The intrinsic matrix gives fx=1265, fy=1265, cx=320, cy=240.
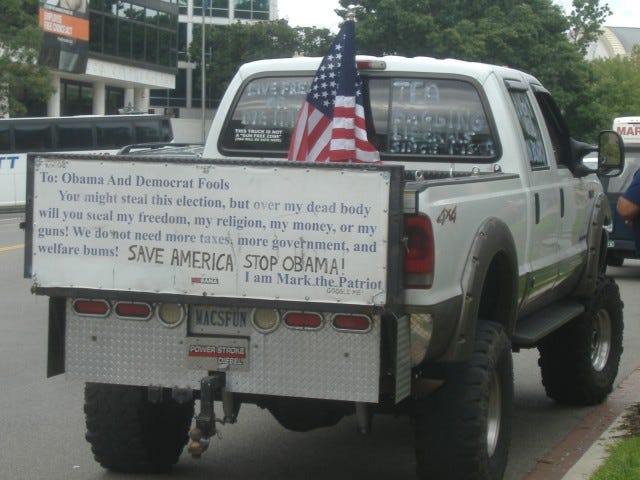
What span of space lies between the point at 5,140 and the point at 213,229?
3434cm

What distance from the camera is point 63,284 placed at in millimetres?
5656

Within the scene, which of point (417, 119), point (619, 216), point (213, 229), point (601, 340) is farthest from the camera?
point (619, 216)

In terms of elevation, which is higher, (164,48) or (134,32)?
(134,32)

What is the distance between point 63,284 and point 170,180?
0.68 metres

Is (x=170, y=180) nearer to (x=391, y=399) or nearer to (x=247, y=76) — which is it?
(x=391, y=399)

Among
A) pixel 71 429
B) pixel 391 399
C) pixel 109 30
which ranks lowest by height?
pixel 71 429

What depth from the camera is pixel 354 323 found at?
17.6ft

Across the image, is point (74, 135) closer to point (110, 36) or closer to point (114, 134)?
point (114, 134)

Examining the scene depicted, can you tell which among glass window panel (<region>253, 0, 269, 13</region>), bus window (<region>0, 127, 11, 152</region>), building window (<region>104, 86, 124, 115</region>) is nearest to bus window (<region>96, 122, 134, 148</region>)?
bus window (<region>0, 127, 11, 152</region>)

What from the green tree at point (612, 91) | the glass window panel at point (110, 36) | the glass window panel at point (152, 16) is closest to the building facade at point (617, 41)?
the green tree at point (612, 91)

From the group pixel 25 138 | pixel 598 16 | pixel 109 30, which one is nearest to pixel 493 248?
pixel 25 138

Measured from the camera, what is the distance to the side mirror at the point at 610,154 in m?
8.48

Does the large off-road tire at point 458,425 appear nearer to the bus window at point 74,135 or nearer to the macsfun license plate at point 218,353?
the macsfun license plate at point 218,353

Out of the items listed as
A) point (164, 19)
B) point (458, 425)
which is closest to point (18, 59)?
point (164, 19)
